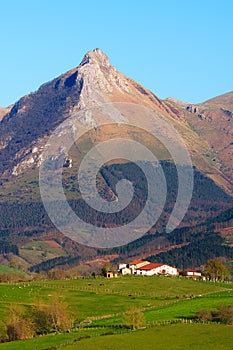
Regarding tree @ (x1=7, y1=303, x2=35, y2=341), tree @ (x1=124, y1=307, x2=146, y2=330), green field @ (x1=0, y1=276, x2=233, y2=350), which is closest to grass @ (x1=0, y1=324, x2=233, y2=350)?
green field @ (x1=0, y1=276, x2=233, y2=350)

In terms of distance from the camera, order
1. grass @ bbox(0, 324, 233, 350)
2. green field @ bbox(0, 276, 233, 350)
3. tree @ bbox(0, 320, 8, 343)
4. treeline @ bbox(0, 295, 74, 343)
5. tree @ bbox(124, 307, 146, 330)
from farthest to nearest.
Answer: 1. treeline @ bbox(0, 295, 74, 343)
2. tree @ bbox(0, 320, 8, 343)
3. tree @ bbox(124, 307, 146, 330)
4. green field @ bbox(0, 276, 233, 350)
5. grass @ bbox(0, 324, 233, 350)

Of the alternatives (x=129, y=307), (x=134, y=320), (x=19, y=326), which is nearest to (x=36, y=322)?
(x=19, y=326)

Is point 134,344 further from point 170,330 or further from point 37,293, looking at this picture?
point 37,293

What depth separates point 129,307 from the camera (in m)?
137

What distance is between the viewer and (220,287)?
174 metres

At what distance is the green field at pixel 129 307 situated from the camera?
9862 centimetres

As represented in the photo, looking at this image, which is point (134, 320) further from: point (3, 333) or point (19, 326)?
point (3, 333)

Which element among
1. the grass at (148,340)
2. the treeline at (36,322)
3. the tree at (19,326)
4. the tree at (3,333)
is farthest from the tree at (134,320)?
the tree at (3,333)

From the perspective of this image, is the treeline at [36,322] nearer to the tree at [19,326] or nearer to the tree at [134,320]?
the tree at [19,326]

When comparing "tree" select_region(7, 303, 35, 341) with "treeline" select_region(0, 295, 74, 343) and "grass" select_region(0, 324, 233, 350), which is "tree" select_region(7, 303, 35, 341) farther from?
"grass" select_region(0, 324, 233, 350)

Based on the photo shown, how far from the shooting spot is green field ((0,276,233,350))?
324 ft

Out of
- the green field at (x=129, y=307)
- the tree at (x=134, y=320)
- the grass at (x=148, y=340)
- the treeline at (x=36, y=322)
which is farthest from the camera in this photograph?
the treeline at (x=36, y=322)

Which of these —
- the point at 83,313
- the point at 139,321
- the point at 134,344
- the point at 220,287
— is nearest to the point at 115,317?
the point at 83,313

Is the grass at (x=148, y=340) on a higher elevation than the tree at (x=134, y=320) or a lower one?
lower
